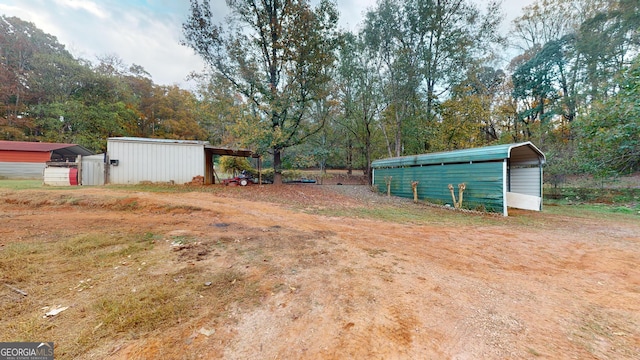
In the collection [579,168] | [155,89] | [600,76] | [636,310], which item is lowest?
[636,310]

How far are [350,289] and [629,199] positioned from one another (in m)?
16.5

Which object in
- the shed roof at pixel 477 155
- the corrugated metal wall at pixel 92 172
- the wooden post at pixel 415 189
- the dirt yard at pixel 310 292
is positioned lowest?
the dirt yard at pixel 310 292

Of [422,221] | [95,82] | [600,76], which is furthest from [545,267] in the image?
[95,82]

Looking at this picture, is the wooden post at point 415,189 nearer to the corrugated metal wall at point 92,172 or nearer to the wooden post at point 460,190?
the wooden post at point 460,190

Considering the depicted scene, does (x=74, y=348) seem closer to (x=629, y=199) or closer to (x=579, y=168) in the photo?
(x=579, y=168)

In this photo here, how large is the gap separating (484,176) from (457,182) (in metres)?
0.97

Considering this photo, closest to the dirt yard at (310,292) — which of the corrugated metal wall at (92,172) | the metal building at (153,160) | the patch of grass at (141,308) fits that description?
the patch of grass at (141,308)

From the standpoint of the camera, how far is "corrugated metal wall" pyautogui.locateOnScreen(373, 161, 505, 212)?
749 cm

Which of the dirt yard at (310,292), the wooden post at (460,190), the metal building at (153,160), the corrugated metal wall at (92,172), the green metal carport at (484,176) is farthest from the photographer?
the metal building at (153,160)

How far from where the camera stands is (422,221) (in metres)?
6.33

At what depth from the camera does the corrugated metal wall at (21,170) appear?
1557 centimetres

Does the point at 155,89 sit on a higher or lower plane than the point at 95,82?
higher

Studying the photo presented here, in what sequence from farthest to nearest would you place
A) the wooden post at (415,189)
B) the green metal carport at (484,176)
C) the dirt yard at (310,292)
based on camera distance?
the wooden post at (415,189) < the green metal carport at (484,176) < the dirt yard at (310,292)

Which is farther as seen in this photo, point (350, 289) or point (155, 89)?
point (155, 89)
